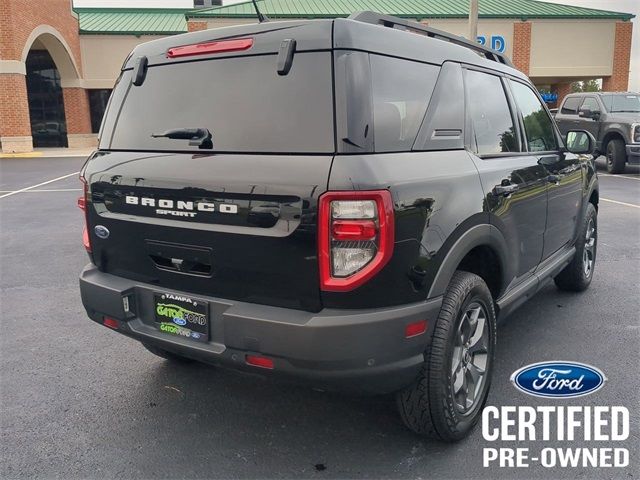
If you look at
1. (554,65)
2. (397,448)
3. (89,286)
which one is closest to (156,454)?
(89,286)

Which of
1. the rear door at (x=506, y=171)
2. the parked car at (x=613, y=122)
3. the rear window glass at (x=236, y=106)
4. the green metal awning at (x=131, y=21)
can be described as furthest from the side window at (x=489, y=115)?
the green metal awning at (x=131, y=21)

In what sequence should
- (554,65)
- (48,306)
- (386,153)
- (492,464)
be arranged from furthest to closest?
(554,65), (48,306), (492,464), (386,153)

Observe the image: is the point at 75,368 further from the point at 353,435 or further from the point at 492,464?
the point at 492,464

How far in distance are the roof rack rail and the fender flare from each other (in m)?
1.08

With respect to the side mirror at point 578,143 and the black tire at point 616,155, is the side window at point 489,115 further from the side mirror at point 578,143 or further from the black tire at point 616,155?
the black tire at point 616,155

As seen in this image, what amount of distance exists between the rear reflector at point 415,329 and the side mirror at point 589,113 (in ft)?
45.8

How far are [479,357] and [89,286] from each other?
210 centimetres

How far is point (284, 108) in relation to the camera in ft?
8.30

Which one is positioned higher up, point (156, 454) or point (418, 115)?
point (418, 115)

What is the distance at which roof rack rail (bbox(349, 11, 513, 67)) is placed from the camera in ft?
9.28

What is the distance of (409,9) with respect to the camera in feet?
90.9

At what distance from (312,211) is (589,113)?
1436 centimetres

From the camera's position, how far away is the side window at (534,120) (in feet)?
13.1

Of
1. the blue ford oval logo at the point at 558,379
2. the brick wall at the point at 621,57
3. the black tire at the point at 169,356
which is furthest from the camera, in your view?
the brick wall at the point at 621,57
